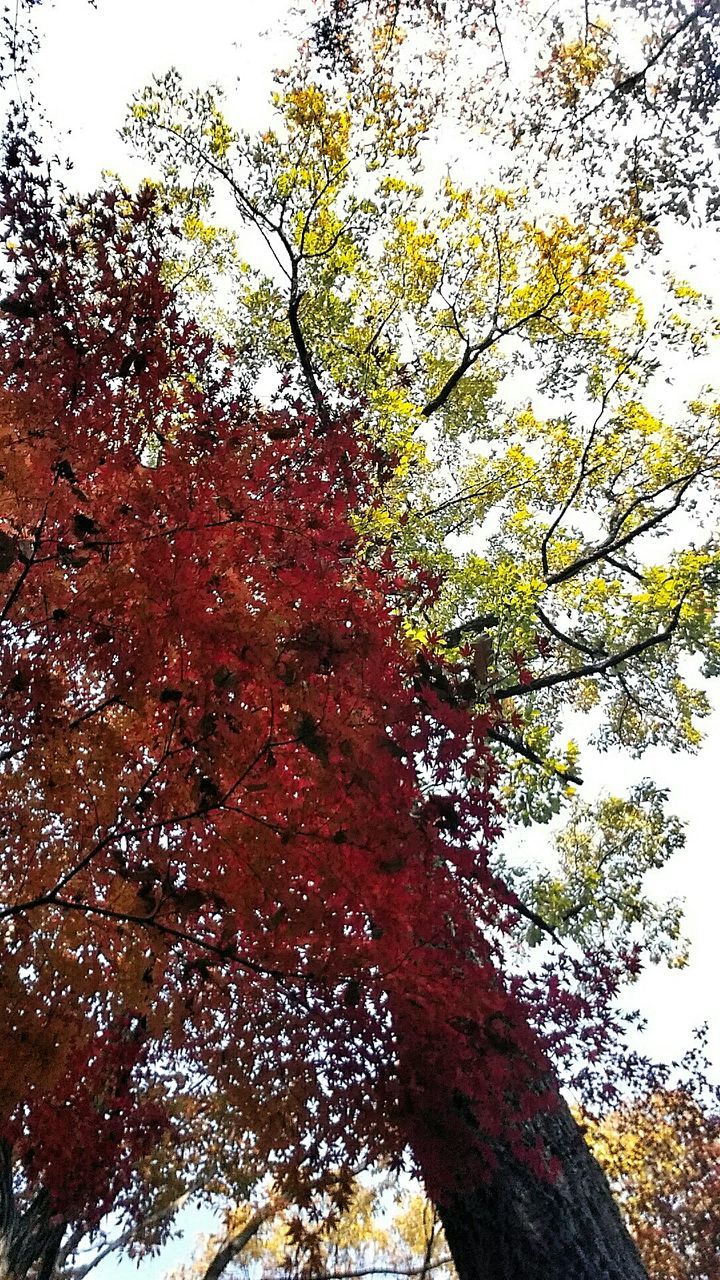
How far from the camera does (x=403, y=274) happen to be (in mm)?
10234

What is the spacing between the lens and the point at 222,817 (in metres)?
4.24

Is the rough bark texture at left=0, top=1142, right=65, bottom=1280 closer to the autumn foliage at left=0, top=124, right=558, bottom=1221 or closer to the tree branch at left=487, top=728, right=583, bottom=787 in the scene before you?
the autumn foliage at left=0, top=124, right=558, bottom=1221

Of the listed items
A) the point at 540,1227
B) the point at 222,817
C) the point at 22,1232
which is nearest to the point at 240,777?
the point at 222,817

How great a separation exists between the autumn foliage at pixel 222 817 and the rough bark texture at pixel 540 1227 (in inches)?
11.2

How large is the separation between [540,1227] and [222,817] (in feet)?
10.9

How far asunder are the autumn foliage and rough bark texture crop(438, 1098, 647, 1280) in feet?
0.93

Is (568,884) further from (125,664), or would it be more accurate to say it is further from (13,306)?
(13,306)

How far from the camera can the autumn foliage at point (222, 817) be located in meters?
4.11

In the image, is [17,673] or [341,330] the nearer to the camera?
[17,673]

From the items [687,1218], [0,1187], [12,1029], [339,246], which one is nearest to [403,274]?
[339,246]

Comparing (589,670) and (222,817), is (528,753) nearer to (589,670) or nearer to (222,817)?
(589,670)

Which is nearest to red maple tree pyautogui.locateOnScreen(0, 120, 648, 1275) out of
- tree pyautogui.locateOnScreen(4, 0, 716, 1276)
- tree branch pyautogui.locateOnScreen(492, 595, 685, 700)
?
tree pyautogui.locateOnScreen(4, 0, 716, 1276)

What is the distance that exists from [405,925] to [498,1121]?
69.0 inches

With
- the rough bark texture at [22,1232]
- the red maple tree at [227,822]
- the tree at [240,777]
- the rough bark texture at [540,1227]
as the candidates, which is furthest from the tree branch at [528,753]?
the rough bark texture at [22,1232]
